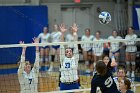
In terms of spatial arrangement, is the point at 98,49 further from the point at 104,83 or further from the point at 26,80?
the point at 104,83

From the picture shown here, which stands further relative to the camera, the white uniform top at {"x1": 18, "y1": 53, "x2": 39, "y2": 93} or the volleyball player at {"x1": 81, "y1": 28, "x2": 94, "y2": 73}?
the volleyball player at {"x1": 81, "y1": 28, "x2": 94, "y2": 73}

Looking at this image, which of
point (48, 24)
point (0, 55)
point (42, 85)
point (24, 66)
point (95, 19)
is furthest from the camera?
A: point (95, 19)

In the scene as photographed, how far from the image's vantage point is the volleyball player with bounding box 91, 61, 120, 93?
5359 millimetres

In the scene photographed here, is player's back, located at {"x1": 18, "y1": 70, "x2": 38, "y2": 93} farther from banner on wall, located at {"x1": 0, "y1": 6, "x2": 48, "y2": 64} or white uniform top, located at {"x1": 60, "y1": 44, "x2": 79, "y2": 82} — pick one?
banner on wall, located at {"x1": 0, "y1": 6, "x2": 48, "y2": 64}

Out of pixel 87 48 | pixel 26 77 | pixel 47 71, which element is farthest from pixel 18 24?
pixel 26 77

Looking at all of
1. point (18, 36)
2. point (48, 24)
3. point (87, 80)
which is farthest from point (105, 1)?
point (87, 80)

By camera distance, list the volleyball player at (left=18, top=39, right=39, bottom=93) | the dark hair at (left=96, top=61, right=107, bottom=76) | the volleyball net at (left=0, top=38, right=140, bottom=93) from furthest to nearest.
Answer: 1. the volleyball net at (left=0, top=38, right=140, bottom=93)
2. the volleyball player at (left=18, top=39, right=39, bottom=93)
3. the dark hair at (left=96, top=61, right=107, bottom=76)

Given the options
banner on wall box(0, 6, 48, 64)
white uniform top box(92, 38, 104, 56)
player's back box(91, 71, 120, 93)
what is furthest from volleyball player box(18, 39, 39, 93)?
banner on wall box(0, 6, 48, 64)

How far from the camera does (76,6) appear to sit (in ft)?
58.6

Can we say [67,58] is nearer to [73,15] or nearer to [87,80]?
[87,80]

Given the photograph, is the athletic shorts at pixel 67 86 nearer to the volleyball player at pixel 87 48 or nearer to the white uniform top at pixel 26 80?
the white uniform top at pixel 26 80

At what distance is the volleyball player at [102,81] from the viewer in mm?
5359

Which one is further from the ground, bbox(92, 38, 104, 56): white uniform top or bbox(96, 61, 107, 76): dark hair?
bbox(92, 38, 104, 56): white uniform top

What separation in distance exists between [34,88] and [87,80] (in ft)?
15.4
